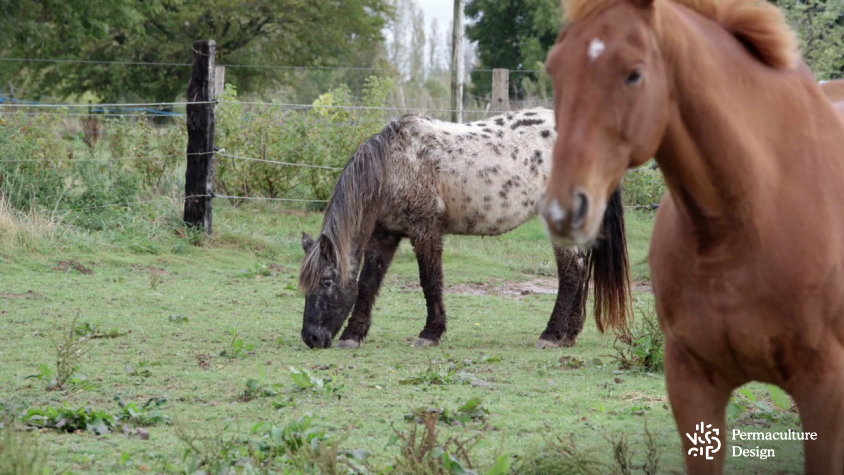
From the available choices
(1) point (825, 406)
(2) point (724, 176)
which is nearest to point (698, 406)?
(1) point (825, 406)

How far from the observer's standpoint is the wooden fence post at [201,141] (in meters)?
12.0

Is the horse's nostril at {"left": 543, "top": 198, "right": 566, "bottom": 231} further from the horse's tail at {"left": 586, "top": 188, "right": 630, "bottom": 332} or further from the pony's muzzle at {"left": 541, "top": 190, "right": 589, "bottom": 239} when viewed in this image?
the horse's tail at {"left": 586, "top": 188, "right": 630, "bottom": 332}

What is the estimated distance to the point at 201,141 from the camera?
39.8 feet

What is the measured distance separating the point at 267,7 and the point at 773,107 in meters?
27.3

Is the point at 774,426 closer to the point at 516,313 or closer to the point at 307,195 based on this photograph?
the point at 516,313

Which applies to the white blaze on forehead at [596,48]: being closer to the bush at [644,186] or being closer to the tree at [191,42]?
the bush at [644,186]

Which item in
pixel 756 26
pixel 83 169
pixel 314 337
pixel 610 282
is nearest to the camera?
pixel 756 26

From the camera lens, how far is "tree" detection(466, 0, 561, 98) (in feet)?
99.5

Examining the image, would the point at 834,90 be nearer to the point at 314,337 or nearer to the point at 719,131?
the point at 719,131

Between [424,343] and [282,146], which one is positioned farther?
[282,146]

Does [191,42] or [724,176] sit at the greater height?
[191,42]

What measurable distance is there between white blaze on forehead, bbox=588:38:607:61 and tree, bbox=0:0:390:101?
24.1 m

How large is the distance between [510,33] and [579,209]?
3115 cm

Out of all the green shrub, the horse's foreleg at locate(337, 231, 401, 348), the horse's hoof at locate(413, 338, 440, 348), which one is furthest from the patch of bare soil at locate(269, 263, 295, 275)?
the green shrub
